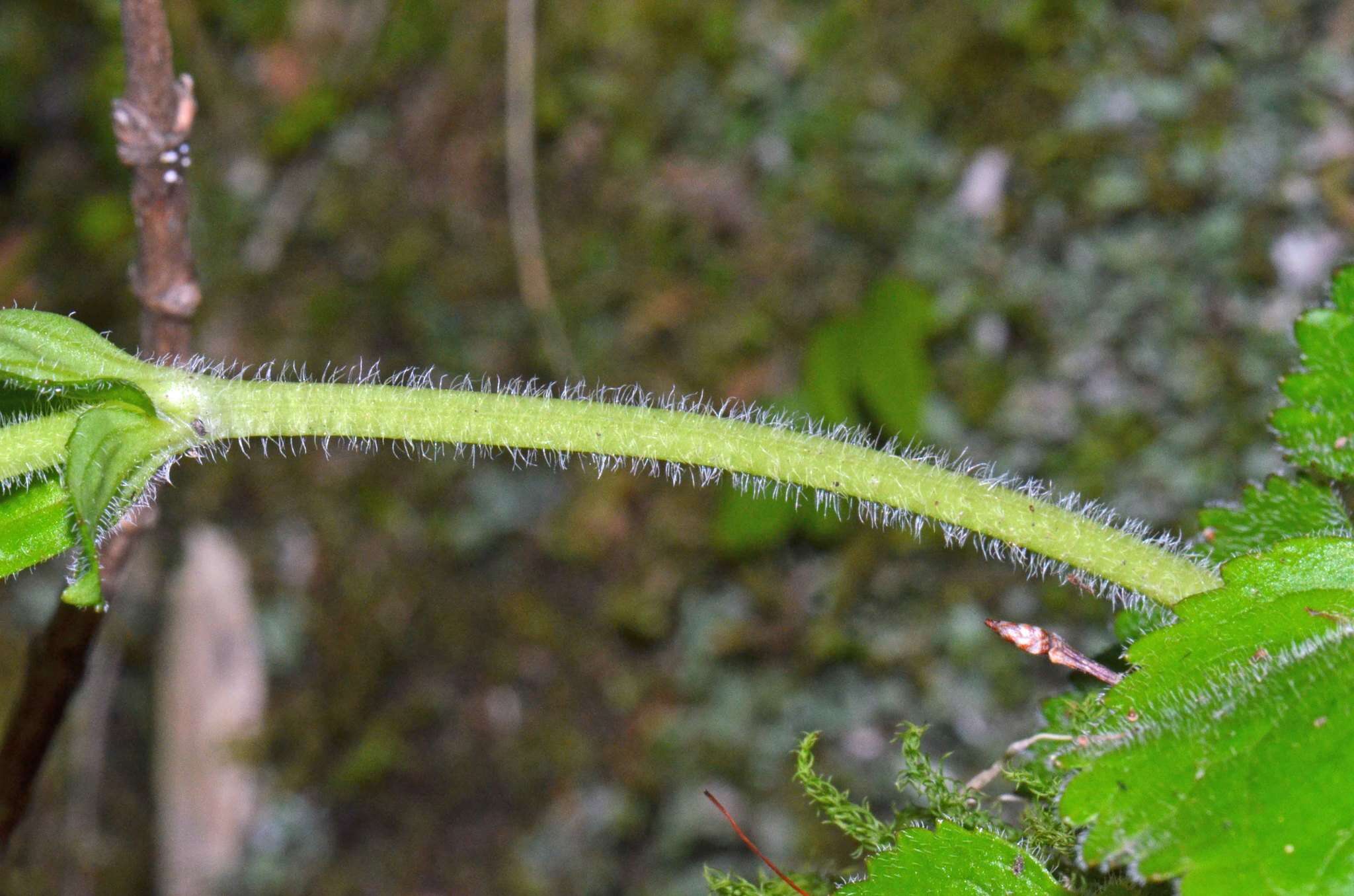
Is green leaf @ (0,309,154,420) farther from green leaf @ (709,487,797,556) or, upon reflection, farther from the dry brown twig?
the dry brown twig

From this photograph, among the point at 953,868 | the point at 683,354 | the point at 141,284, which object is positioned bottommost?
the point at 953,868

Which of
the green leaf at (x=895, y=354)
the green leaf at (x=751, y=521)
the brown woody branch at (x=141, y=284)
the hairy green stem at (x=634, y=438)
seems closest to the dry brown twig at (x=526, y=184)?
the green leaf at (x=751, y=521)

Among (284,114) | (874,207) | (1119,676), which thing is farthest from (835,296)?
(1119,676)

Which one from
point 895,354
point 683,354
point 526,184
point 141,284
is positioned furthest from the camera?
point 526,184

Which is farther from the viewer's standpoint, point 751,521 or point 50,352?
point 751,521

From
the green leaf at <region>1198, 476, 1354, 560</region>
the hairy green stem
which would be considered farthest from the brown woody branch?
the green leaf at <region>1198, 476, 1354, 560</region>

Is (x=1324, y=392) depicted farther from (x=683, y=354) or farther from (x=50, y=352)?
(x=683, y=354)

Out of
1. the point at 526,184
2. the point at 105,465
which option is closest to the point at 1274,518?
the point at 105,465
